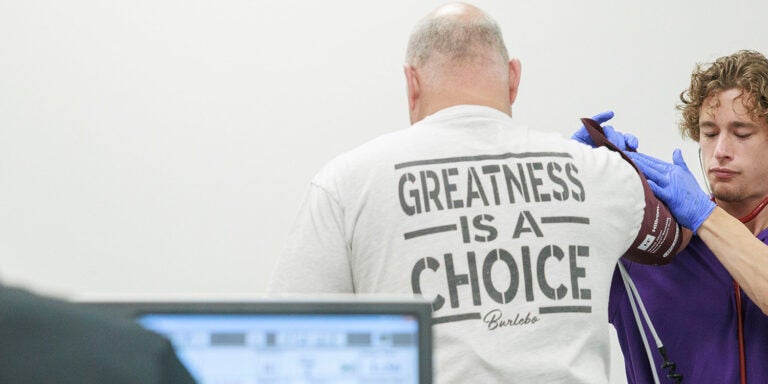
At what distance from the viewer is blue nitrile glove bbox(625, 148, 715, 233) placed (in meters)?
1.87

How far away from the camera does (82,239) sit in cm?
309

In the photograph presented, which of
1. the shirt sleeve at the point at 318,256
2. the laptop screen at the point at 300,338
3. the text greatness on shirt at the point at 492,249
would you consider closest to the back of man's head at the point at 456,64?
the text greatness on shirt at the point at 492,249

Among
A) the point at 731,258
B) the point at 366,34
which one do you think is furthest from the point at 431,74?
the point at 366,34

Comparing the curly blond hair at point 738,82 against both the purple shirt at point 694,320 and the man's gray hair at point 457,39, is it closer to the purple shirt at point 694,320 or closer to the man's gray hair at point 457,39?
the purple shirt at point 694,320

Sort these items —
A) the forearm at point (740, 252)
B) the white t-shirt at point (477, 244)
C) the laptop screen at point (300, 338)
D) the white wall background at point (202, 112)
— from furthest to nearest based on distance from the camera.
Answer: the white wall background at point (202, 112) → the forearm at point (740, 252) → the white t-shirt at point (477, 244) → the laptop screen at point (300, 338)

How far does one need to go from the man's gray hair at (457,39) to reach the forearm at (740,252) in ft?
1.79

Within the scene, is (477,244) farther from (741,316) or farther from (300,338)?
(741,316)

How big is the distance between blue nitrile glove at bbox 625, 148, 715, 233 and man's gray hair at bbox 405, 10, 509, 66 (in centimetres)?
37

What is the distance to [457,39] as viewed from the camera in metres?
1.68

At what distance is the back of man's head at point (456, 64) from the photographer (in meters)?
1.65

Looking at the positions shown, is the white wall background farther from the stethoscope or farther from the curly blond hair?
the stethoscope

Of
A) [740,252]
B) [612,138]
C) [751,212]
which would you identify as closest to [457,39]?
[612,138]

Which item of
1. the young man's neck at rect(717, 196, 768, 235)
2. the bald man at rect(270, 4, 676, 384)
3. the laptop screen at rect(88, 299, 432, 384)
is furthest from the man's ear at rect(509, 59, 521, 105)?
the laptop screen at rect(88, 299, 432, 384)

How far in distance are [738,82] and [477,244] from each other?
931mm
